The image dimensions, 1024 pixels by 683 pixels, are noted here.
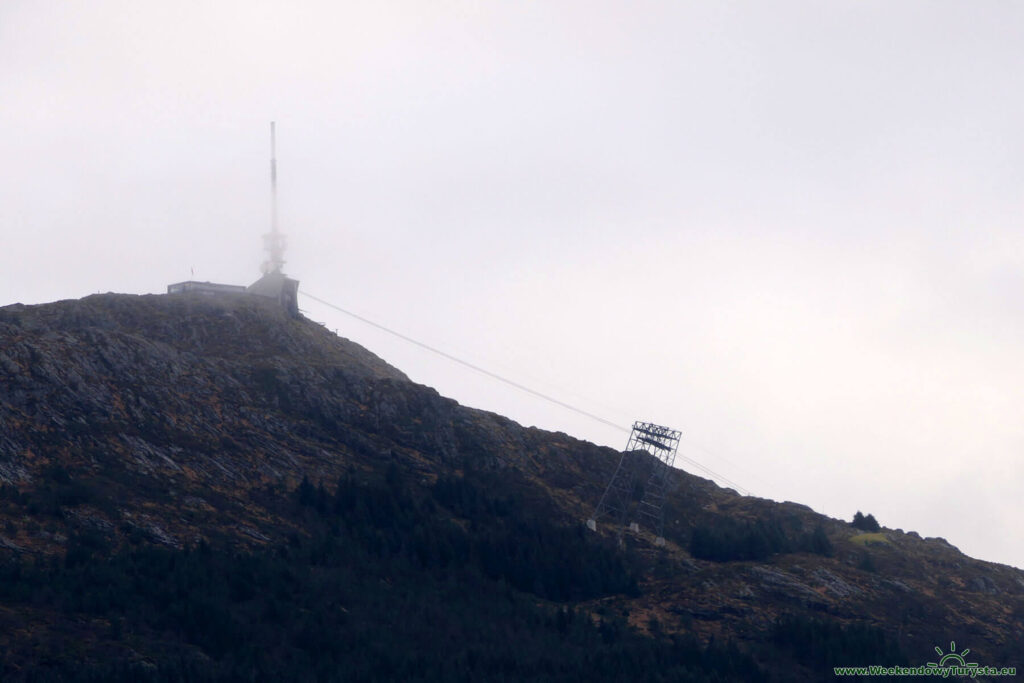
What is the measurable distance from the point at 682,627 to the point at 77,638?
51.1 meters

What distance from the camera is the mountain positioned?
80.7m

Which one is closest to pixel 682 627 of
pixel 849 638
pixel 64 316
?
pixel 849 638

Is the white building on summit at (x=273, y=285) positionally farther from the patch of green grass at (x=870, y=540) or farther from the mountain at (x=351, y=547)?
the patch of green grass at (x=870, y=540)

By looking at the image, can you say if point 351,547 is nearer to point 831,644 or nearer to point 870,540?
point 831,644

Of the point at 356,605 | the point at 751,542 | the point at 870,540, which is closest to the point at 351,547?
the point at 356,605

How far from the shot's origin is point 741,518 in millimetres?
126938

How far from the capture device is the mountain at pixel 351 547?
265 ft

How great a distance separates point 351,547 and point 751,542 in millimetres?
42277

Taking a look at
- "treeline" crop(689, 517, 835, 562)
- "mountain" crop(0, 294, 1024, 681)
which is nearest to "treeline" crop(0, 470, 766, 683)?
"mountain" crop(0, 294, 1024, 681)

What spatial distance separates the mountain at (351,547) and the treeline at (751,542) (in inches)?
10.4

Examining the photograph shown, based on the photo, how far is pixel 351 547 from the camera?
9888 centimetres

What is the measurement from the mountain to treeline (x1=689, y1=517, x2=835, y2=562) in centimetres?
26

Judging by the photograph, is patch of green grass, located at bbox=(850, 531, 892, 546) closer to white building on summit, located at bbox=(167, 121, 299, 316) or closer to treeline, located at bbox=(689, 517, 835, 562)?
treeline, located at bbox=(689, 517, 835, 562)

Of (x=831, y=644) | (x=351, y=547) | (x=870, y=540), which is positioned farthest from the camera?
(x=870, y=540)
